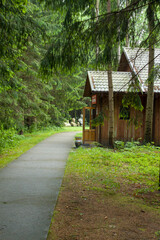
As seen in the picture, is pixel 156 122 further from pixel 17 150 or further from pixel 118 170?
pixel 17 150

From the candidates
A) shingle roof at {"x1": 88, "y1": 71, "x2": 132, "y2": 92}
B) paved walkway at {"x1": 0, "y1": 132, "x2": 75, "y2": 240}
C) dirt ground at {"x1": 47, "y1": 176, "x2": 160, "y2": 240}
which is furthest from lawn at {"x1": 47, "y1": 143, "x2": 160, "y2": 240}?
shingle roof at {"x1": 88, "y1": 71, "x2": 132, "y2": 92}

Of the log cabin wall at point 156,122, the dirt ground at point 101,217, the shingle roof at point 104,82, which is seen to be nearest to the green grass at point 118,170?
the dirt ground at point 101,217

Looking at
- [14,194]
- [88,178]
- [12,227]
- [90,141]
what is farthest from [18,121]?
[12,227]

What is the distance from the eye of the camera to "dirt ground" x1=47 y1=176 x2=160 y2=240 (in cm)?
327

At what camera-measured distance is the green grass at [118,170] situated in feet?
19.9

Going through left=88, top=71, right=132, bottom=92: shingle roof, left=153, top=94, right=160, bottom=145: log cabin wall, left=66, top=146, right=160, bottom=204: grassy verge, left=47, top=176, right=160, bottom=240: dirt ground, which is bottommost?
left=66, top=146, right=160, bottom=204: grassy verge

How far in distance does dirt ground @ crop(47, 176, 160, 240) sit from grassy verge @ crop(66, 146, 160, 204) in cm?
66

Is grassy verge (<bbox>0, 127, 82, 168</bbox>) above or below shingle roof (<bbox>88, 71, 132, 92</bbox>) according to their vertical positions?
below

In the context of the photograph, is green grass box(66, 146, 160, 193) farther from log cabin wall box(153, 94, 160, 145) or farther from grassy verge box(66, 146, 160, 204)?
log cabin wall box(153, 94, 160, 145)

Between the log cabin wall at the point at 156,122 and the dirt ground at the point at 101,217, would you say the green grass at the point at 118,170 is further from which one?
the log cabin wall at the point at 156,122

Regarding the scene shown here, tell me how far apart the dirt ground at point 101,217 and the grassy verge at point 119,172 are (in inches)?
25.9

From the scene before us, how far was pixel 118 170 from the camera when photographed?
7664 mm

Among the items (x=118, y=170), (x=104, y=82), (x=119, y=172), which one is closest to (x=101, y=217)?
(x=119, y=172)

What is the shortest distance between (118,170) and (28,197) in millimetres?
3826
